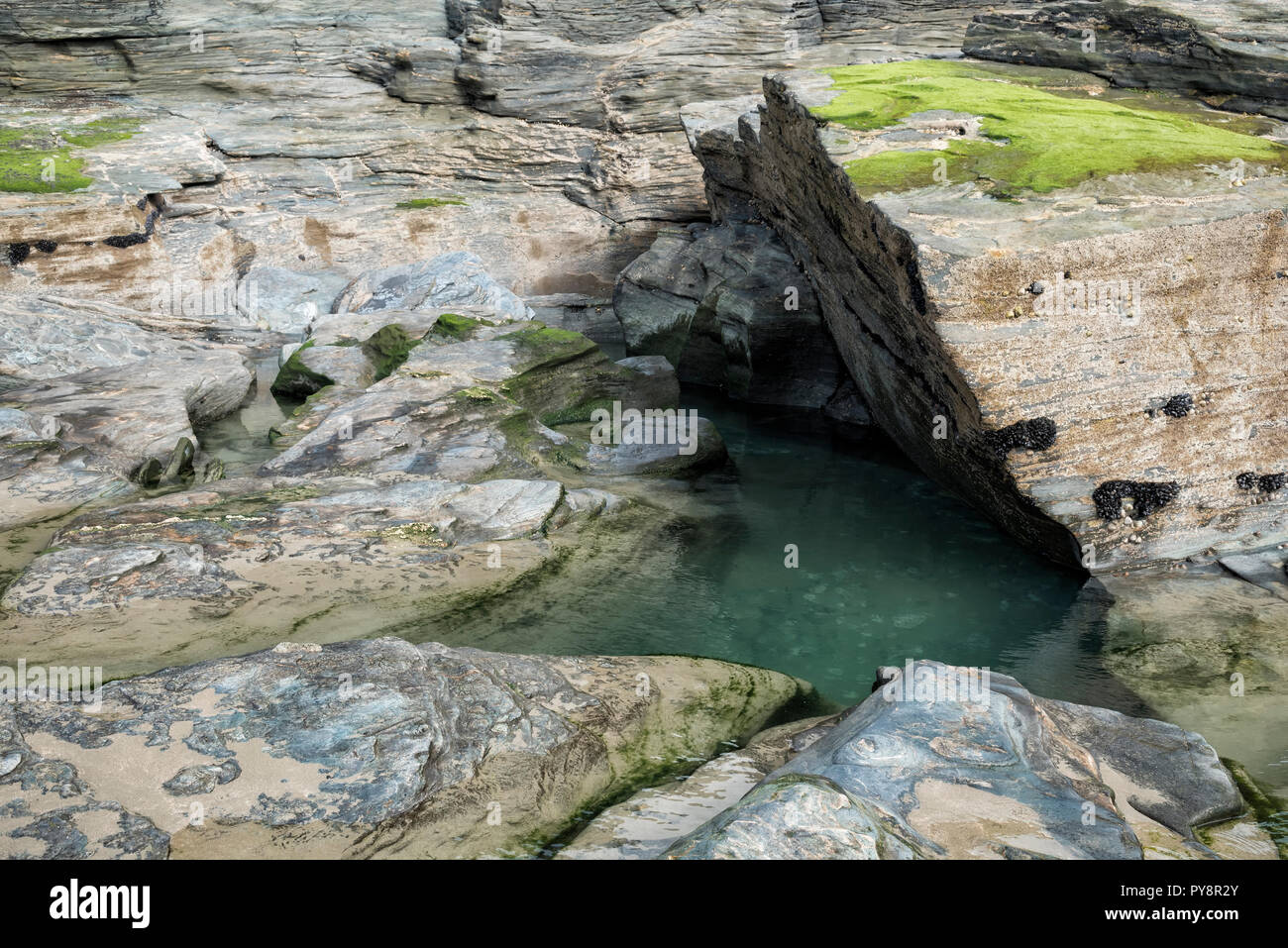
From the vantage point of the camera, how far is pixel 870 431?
11.2 metres

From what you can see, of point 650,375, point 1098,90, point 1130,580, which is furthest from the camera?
point 650,375

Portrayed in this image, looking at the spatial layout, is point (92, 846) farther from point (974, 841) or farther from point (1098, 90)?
point (1098, 90)

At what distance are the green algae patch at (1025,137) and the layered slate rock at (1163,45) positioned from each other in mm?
856

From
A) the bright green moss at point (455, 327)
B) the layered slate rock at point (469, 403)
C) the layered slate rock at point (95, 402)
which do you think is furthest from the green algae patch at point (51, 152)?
the bright green moss at point (455, 327)

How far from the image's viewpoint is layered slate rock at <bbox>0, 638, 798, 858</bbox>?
13.5 feet

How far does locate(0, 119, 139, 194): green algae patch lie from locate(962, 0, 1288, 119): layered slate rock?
446 inches

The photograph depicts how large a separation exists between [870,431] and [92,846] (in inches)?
346

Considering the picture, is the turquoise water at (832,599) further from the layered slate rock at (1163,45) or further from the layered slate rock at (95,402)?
the layered slate rock at (1163,45)

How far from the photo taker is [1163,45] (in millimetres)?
10680

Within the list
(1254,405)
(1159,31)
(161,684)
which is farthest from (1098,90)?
(161,684)

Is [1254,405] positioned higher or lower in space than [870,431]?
higher

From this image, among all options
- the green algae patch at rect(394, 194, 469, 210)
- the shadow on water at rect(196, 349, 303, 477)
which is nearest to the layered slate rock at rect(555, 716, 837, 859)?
the shadow on water at rect(196, 349, 303, 477)

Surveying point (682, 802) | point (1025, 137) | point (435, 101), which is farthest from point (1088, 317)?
point (435, 101)

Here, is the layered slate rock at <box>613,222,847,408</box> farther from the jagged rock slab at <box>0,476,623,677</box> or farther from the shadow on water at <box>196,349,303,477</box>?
the shadow on water at <box>196,349,303,477</box>
